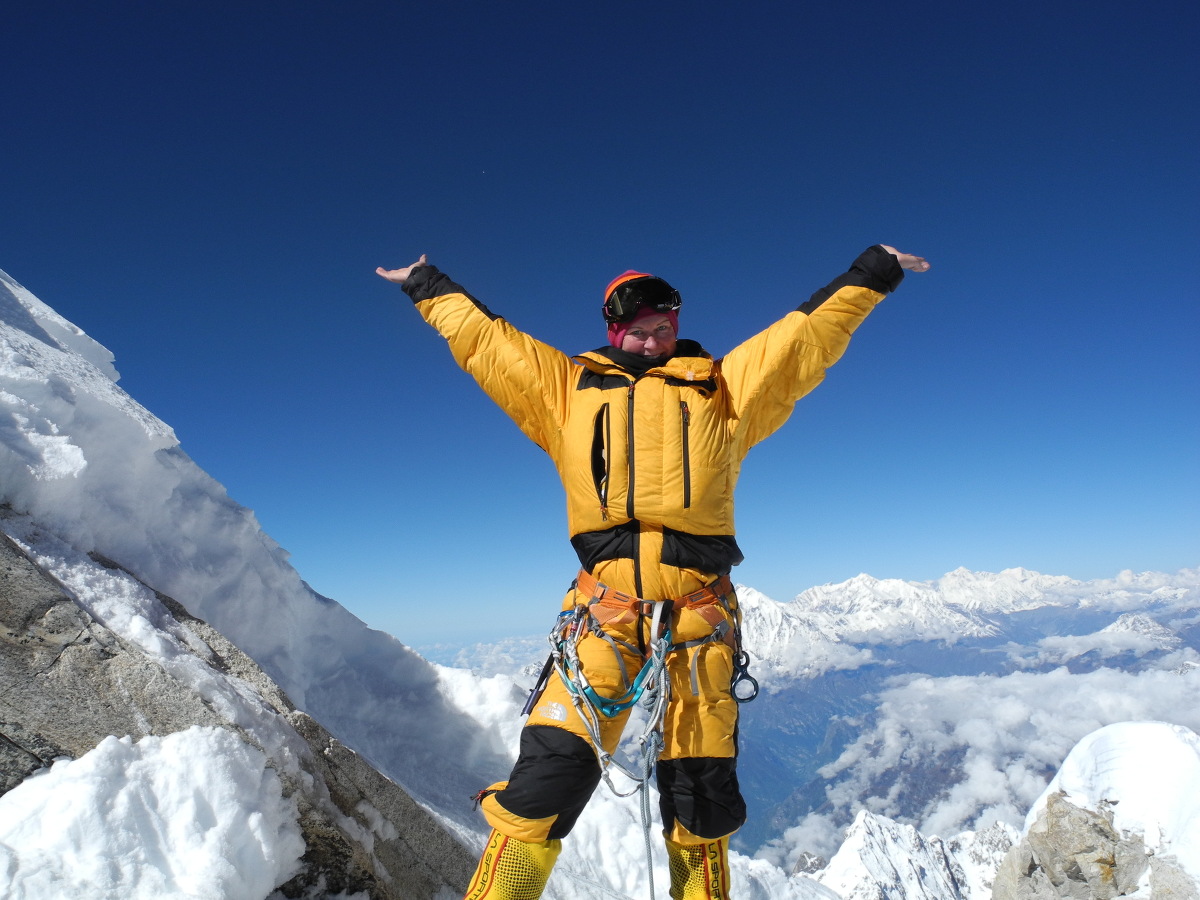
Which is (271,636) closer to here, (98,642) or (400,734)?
(400,734)

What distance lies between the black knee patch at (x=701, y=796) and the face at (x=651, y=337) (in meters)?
2.82

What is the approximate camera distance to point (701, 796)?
354 cm

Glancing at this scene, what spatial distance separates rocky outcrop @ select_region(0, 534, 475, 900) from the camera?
382 centimetres

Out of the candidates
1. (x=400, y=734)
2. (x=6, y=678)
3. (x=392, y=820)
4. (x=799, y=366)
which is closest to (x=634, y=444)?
(x=799, y=366)

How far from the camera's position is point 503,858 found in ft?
10.2

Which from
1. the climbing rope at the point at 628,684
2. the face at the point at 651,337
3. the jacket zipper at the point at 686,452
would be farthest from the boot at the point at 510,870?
the face at the point at 651,337

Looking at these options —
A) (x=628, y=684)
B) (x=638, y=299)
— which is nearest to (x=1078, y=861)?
(x=628, y=684)

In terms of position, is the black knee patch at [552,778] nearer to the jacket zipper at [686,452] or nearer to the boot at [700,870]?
the boot at [700,870]

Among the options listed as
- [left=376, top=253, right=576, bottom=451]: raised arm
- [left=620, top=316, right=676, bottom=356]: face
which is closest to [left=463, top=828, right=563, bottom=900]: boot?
[left=376, top=253, right=576, bottom=451]: raised arm

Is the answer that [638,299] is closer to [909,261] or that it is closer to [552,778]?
[909,261]

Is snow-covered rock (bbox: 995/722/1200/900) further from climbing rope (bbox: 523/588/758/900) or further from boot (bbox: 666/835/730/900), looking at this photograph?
climbing rope (bbox: 523/588/758/900)

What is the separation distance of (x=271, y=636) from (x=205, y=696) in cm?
460

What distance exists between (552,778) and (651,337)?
304 cm

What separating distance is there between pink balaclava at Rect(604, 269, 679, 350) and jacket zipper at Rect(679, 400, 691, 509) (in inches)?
35.2
